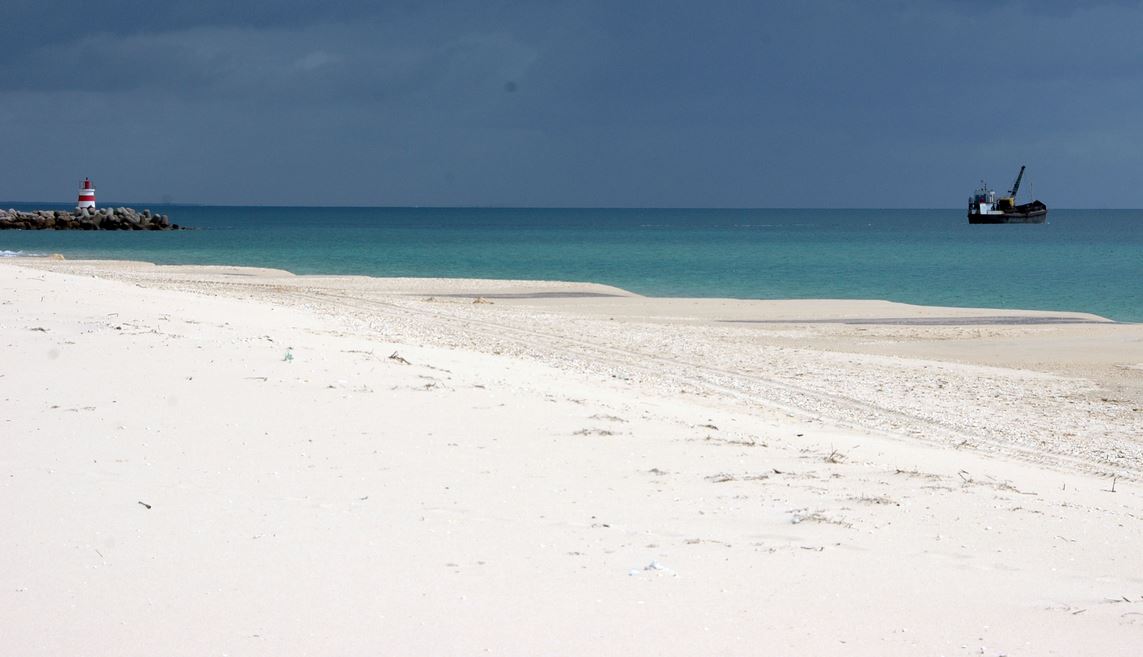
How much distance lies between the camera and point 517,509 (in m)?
6.63

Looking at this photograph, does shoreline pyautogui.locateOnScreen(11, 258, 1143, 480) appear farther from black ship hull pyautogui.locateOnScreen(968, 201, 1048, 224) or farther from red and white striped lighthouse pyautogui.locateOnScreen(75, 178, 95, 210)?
black ship hull pyautogui.locateOnScreen(968, 201, 1048, 224)

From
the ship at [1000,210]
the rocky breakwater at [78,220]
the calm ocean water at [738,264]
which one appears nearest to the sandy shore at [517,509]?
the calm ocean water at [738,264]

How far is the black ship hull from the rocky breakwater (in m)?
96.0

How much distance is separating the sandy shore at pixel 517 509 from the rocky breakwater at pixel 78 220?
277 feet

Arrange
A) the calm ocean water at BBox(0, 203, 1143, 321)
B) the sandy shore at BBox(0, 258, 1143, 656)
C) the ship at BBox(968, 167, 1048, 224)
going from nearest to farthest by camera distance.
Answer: the sandy shore at BBox(0, 258, 1143, 656), the calm ocean water at BBox(0, 203, 1143, 321), the ship at BBox(968, 167, 1048, 224)

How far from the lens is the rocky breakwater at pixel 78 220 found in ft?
297

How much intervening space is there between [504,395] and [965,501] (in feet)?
15.5

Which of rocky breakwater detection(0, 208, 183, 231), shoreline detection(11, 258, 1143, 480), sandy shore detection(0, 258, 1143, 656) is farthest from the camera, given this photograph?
rocky breakwater detection(0, 208, 183, 231)

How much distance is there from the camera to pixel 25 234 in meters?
80.8

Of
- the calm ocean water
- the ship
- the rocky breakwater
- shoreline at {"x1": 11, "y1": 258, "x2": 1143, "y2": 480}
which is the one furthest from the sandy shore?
the ship

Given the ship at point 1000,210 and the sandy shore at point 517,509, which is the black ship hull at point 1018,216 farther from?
the sandy shore at point 517,509

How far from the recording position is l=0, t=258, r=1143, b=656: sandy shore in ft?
15.9

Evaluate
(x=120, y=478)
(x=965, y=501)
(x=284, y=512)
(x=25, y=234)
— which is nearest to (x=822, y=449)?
(x=965, y=501)

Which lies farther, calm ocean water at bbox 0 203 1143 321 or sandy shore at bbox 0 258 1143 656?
calm ocean water at bbox 0 203 1143 321
